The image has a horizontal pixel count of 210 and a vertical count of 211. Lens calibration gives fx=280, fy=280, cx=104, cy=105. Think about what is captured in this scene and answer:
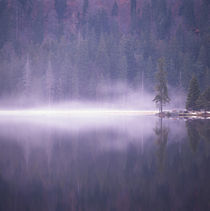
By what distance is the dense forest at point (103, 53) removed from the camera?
81688mm

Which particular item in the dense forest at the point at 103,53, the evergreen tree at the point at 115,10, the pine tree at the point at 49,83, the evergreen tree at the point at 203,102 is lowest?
the evergreen tree at the point at 203,102

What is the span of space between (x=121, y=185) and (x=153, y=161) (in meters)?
3.47

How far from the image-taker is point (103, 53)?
277 feet

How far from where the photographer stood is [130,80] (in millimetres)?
86562

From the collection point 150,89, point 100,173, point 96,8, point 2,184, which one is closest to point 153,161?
point 100,173

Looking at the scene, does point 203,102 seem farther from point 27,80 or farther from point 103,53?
point 27,80

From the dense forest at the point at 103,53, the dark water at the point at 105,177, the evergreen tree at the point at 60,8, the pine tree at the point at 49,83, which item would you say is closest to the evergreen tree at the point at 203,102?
the dense forest at the point at 103,53

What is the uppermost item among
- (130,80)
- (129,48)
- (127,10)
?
(127,10)

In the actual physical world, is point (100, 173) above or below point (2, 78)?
below

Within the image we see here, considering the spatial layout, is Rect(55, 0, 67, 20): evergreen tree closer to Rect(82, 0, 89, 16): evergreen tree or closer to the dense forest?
the dense forest

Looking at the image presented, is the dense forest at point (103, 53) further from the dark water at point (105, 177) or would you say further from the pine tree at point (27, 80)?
the dark water at point (105, 177)

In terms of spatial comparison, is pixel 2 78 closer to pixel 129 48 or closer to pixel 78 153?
pixel 129 48

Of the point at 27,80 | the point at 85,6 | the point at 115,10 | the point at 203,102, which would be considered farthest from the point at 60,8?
the point at 203,102

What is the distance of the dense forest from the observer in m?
81.7
